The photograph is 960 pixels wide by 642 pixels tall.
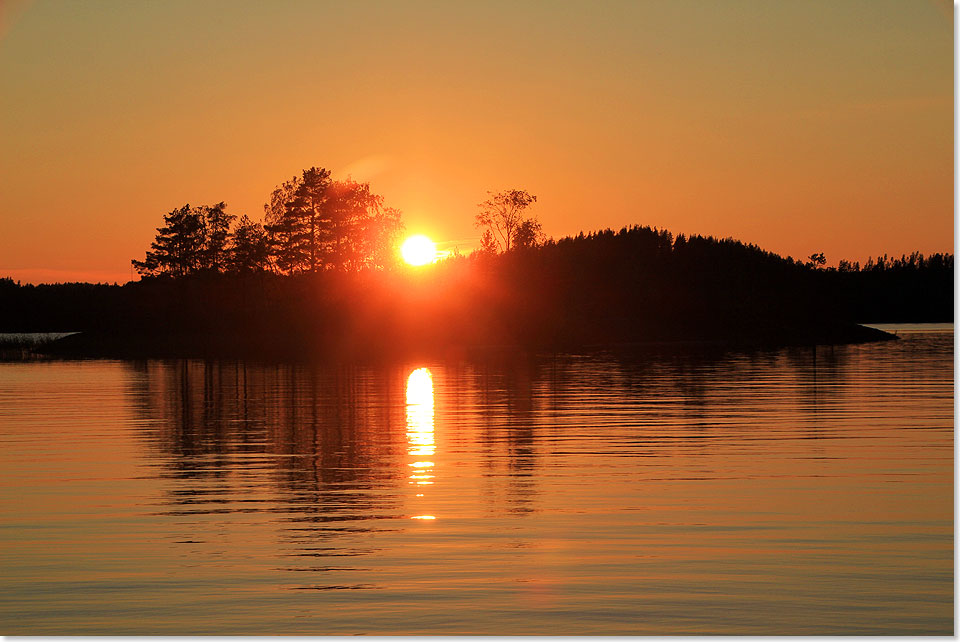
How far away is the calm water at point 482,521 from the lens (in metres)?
11.1

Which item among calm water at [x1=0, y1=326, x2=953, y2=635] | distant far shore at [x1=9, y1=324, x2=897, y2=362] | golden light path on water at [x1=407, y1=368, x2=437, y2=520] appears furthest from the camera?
distant far shore at [x1=9, y1=324, x2=897, y2=362]

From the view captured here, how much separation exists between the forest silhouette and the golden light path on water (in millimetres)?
48487

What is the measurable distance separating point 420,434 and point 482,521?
11983 mm

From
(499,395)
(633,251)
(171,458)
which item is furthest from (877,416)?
(633,251)

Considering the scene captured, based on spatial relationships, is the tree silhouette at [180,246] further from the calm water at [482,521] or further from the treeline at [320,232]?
the calm water at [482,521]

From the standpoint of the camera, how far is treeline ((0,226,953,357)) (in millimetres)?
108625

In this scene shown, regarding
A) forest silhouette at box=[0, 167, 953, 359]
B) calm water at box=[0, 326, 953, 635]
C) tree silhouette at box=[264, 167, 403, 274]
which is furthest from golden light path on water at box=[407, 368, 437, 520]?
tree silhouette at box=[264, 167, 403, 274]

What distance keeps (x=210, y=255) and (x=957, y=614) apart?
123 m

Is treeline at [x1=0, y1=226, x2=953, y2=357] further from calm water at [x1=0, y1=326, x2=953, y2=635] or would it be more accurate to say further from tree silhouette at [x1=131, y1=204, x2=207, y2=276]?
calm water at [x1=0, y1=326, x2=953, y2=635]

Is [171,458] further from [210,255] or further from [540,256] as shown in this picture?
[540,256]

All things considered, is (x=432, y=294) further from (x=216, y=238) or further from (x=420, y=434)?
(x=420, y=434)

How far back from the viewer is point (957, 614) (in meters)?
10.9

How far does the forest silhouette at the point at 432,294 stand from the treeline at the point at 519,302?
267 millimetres

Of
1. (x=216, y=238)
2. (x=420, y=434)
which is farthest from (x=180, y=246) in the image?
(x=420, y=434)
